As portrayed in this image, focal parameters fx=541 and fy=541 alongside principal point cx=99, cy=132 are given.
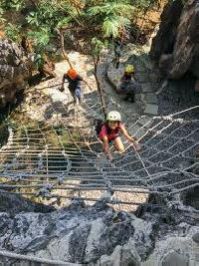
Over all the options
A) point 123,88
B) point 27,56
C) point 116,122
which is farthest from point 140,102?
point 116,122

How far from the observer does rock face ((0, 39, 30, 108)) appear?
298 inches

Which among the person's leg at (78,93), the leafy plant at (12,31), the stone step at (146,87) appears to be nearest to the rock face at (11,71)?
the leafy plant at (12,31)

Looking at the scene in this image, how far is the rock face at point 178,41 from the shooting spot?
7.84 meters

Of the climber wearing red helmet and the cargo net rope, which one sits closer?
the cargo net rope

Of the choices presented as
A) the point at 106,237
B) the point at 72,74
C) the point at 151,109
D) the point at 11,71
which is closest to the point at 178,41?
the point at 151,109

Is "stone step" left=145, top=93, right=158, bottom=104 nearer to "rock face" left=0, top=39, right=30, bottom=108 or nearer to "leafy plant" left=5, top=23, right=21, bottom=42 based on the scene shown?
"rock face" left=0, top=39, right=30, bottom=108

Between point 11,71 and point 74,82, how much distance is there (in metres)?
0.96

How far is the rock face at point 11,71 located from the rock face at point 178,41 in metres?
2.23

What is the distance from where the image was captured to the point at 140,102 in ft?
27.9

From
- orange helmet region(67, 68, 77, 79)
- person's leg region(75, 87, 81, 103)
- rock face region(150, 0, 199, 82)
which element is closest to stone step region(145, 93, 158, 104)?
rock face region(150, 0, 199, 82)

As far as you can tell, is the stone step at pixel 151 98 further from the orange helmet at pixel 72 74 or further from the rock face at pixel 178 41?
the orange helmet at pixel 72 74

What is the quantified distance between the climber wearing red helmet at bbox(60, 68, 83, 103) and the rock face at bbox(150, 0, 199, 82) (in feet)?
4.97

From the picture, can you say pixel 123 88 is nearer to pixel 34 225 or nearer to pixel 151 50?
pixel 151 50

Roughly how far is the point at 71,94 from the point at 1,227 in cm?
602
